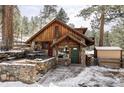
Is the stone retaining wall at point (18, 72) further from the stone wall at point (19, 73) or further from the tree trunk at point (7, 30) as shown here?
the tree trunk at point (7, 30)

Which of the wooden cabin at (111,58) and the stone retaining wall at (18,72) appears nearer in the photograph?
the stone retaining wall at (18,72)

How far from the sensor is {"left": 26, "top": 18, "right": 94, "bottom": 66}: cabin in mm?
9578

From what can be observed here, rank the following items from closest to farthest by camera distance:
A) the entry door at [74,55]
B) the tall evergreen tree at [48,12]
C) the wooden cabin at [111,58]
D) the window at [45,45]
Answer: the entry door at [74,55] < the wooden cabin at [111,58] < the window at [45,45] < the tall evergreen tree at [48,12]

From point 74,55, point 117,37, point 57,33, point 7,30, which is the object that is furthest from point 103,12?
point 7,30

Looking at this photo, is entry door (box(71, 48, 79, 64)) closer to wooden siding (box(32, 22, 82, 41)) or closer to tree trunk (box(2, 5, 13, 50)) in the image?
wooden siding (box(32, 22, 82, 41))

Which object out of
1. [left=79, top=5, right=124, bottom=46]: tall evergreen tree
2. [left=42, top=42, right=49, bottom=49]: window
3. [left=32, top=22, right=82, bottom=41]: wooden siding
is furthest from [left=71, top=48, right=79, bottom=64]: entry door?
[left=79, top=5, right=124, bottom=46]: tall evergreen tree

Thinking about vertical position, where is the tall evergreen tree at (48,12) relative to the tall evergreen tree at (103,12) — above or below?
above

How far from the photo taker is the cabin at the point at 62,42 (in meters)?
9.58

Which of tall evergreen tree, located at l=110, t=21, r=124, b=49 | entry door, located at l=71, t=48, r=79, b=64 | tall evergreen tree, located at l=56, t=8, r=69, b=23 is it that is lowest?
entry door, located at l=71, t=48, r=79, b=64

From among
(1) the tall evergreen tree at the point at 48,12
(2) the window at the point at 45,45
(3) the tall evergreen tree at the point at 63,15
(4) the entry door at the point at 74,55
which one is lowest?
(4) the entry door at the point at 74,55

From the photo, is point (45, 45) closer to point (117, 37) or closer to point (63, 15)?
point (63, 15)

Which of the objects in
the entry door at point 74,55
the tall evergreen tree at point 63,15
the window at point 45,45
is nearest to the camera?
the entry door at point 74,55

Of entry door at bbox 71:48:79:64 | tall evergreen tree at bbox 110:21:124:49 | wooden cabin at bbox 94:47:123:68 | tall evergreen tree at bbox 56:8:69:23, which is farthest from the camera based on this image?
tall evergreen tree at bbox 56:8:69:23

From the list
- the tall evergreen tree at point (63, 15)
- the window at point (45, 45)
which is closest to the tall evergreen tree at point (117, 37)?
the tall evergreen tree at point (63, 15)
